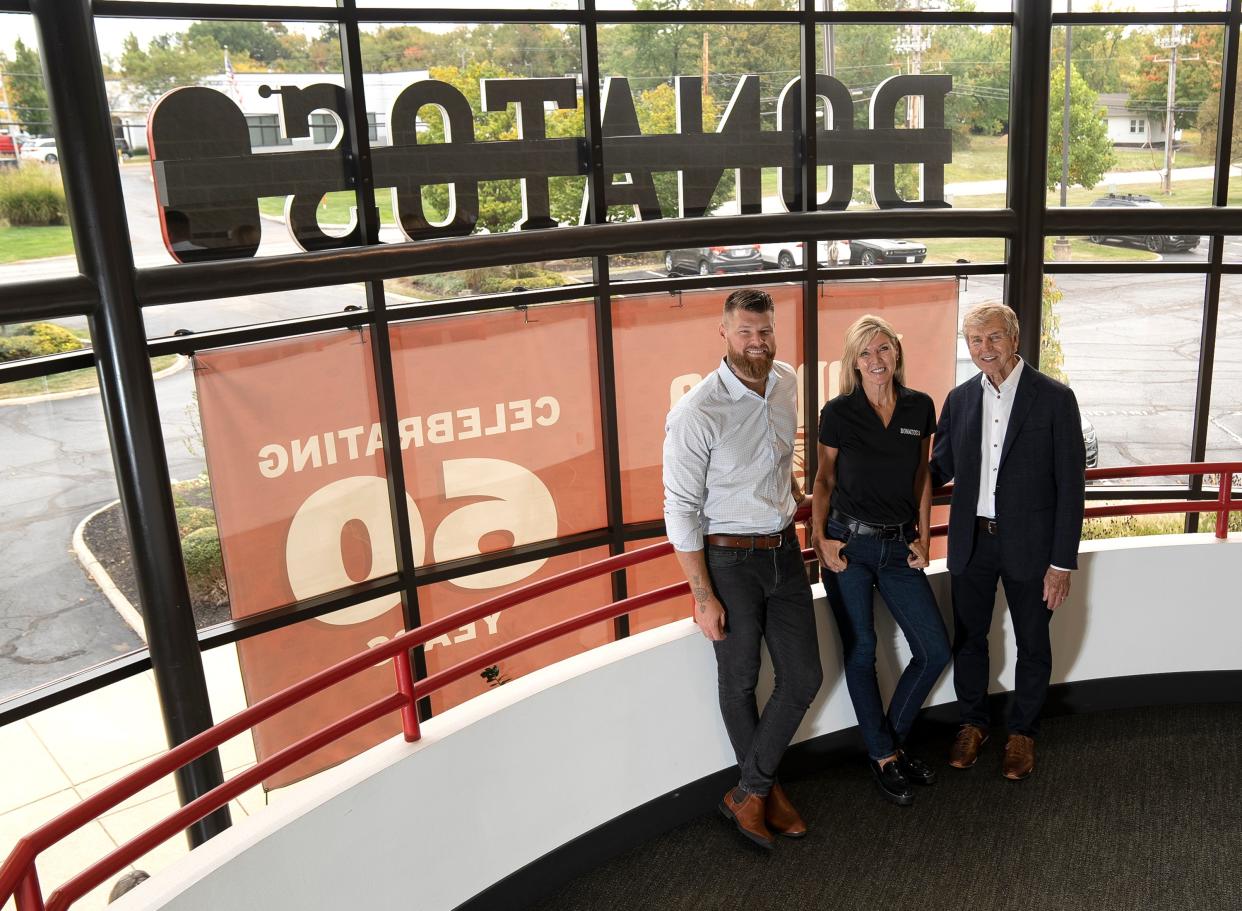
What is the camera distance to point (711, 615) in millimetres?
3527

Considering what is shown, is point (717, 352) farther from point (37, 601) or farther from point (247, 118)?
point (37, 601)

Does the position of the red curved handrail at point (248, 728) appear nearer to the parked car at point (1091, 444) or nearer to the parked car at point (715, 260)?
the parked car at point (1091, 444)

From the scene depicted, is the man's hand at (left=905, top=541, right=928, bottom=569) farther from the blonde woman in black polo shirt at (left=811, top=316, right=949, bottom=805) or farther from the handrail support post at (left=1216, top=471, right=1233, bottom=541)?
the handrail support post at (left=1216, top=471, right=1233, bottom=541)

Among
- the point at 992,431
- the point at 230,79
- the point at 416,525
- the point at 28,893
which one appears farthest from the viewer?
the point at 416,525

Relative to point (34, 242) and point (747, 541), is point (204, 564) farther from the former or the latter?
point (747, 541)

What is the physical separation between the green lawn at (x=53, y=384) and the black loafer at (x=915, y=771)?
3.49m

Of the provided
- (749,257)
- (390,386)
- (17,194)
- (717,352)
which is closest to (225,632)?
(390,386)

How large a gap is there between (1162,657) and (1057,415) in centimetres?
145

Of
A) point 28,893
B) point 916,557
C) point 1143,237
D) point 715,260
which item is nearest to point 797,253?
point 715,260

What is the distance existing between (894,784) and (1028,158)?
3715 millimetres

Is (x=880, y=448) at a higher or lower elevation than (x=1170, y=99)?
lower

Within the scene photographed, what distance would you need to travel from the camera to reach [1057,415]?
371 cm

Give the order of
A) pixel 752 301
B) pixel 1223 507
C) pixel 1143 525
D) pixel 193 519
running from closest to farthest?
pixel 752 301, pixel 1223 507, pixel 193 519, pixel 1143 525

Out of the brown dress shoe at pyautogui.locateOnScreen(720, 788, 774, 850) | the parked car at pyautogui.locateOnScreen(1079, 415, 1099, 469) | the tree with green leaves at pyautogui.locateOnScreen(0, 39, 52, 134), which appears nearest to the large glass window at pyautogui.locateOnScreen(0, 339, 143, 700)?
the tree with green leaves at pyautogui.locateOnScreen(0, 39, 52, 134)
